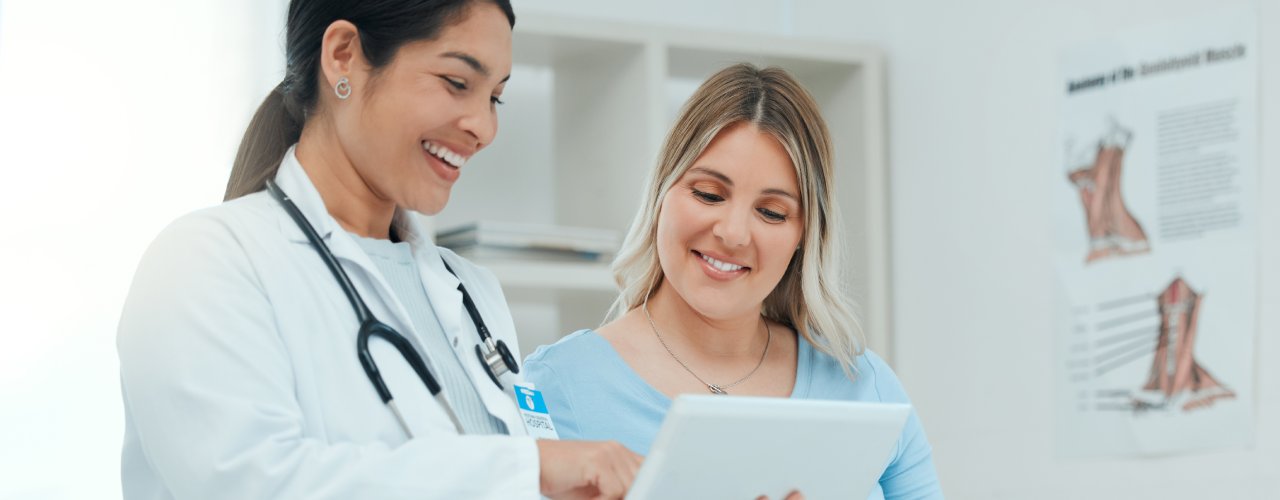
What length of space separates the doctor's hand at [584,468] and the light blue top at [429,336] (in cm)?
11

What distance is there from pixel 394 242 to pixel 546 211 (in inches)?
64.4

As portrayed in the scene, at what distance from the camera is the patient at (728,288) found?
1.90 m

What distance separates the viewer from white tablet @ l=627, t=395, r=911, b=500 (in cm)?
121

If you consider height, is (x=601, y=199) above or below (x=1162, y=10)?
below

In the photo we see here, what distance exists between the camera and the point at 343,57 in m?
1.29

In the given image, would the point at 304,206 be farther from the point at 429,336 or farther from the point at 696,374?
the point at 696,374

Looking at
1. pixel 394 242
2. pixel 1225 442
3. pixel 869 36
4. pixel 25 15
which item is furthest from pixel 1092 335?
pixel 25 15

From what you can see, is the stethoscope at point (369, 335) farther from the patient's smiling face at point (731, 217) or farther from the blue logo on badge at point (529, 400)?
the patient's smiling face at point (731, 217)

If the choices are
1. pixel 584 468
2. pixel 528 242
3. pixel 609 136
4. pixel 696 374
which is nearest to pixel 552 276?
pixel 528 242

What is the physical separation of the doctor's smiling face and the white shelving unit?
1469 mm

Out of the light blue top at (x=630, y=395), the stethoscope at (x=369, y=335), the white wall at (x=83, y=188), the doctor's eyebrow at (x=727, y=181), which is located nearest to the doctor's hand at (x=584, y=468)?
the stethoscope at (x=369, y=335)

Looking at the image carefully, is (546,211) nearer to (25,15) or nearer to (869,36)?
(869,36)

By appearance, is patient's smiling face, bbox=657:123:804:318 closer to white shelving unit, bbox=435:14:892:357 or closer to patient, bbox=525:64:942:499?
patient, bbox=525:64:942:499

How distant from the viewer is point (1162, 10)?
8.16 ft
